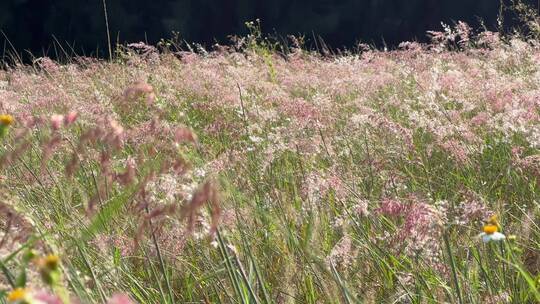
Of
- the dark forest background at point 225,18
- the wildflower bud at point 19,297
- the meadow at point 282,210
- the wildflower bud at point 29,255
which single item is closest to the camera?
the wildflower bud at point 19,297

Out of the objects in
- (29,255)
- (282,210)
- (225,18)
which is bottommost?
(225,18)

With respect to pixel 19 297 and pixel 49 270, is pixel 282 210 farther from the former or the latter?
pixel 19 297

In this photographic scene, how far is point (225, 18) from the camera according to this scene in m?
10.7

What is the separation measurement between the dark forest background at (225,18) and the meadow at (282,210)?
6.84m

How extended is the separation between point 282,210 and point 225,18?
890 cm

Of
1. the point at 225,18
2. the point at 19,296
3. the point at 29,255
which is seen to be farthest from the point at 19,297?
the point at 225,18

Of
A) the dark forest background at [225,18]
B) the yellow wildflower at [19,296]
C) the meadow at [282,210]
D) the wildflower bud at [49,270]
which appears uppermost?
the yellow wildflower at [19,296]

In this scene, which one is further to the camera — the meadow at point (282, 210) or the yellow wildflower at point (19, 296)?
the meadow at point (282, 210)

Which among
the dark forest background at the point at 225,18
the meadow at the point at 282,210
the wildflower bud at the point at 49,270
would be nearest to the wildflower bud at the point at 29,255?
the meadow at the point at 282,210

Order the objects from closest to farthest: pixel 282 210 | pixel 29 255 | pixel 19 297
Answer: pixel 19 297 < pixel 29 255 < pixel 282 210

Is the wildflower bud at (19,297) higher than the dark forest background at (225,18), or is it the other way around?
the wildflower bud at (19,297)

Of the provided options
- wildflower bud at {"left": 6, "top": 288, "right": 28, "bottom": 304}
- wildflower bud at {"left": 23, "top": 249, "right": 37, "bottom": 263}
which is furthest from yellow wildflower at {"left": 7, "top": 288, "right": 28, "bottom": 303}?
wildflower bud at {"left": 23, "top": 249, "right": 37, "bottom": 263}

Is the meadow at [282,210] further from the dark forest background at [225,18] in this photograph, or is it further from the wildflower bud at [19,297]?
the dark forest background at [225,18]

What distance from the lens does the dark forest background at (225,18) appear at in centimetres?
1059
